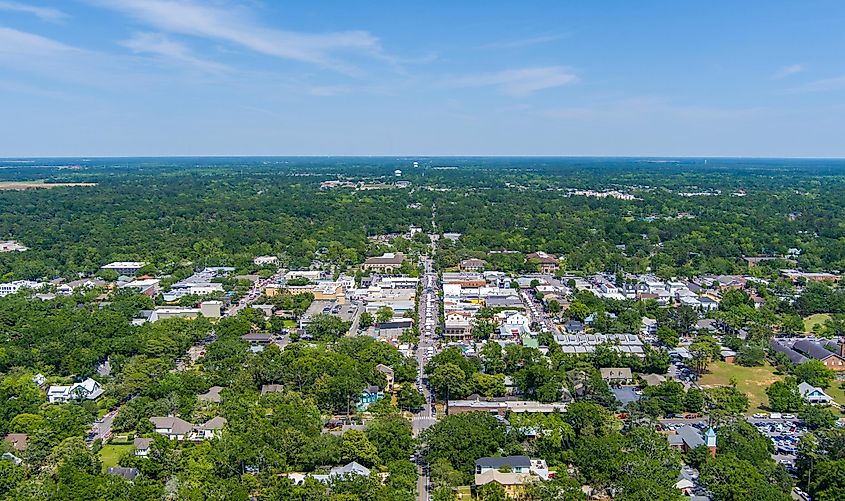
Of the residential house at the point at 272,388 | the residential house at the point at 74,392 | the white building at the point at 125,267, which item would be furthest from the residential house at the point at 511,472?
the white building at the point at 125,267

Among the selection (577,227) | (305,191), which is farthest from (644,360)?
(305,191)

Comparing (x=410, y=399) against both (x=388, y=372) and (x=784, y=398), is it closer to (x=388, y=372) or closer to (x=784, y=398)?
(x=388, y=372)

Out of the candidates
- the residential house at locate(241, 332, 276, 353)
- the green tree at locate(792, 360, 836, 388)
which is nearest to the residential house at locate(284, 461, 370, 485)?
the residential house at locate(241, 332, 276, 353)

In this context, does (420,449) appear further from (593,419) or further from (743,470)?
(743,470)

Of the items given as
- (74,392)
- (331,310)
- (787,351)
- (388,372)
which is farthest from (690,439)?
(331,310)

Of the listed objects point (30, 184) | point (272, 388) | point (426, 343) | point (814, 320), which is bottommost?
point (426, 343)

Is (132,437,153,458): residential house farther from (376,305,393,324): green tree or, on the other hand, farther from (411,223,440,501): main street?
(376,305,393,324): green tree
